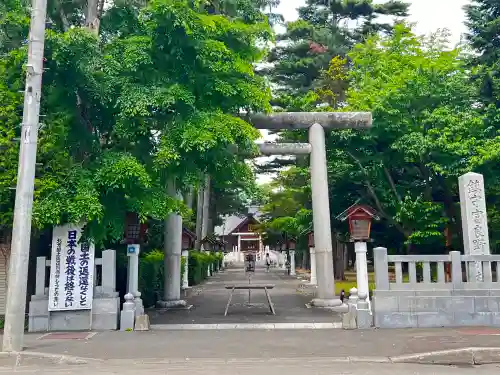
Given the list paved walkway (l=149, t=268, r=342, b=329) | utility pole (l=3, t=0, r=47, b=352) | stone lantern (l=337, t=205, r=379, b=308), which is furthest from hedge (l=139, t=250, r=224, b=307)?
stone lantern (l=337, t=205, r=379, b=308)

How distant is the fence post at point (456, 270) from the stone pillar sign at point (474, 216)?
3.68 feet

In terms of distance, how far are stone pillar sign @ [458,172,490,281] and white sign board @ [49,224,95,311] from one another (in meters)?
9.60

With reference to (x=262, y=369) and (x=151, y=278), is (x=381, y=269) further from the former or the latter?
(x=151, y=278)

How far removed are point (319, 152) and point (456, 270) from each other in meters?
6.46

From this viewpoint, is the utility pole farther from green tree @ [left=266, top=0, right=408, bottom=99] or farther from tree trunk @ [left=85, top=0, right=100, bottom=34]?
green tree @ [left=266, top=0, right=408, bottom=99]

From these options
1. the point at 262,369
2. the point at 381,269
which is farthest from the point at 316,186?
the point at 262,369

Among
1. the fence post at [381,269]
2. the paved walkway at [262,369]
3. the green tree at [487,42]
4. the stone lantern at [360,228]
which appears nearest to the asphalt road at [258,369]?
the paved walkway at [262,369]

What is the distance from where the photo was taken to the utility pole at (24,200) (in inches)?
380

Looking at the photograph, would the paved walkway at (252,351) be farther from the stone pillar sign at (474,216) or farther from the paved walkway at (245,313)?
the stone pillar sign at (474,216)

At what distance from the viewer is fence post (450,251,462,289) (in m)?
12.6

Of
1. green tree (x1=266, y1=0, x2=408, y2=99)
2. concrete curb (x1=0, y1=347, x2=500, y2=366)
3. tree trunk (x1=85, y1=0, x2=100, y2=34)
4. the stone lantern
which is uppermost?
green tree (x1=266, y1=0, x2=408, y2=99)

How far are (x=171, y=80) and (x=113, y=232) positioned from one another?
4023mm

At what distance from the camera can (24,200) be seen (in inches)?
394

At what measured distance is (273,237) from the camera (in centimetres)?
5222
